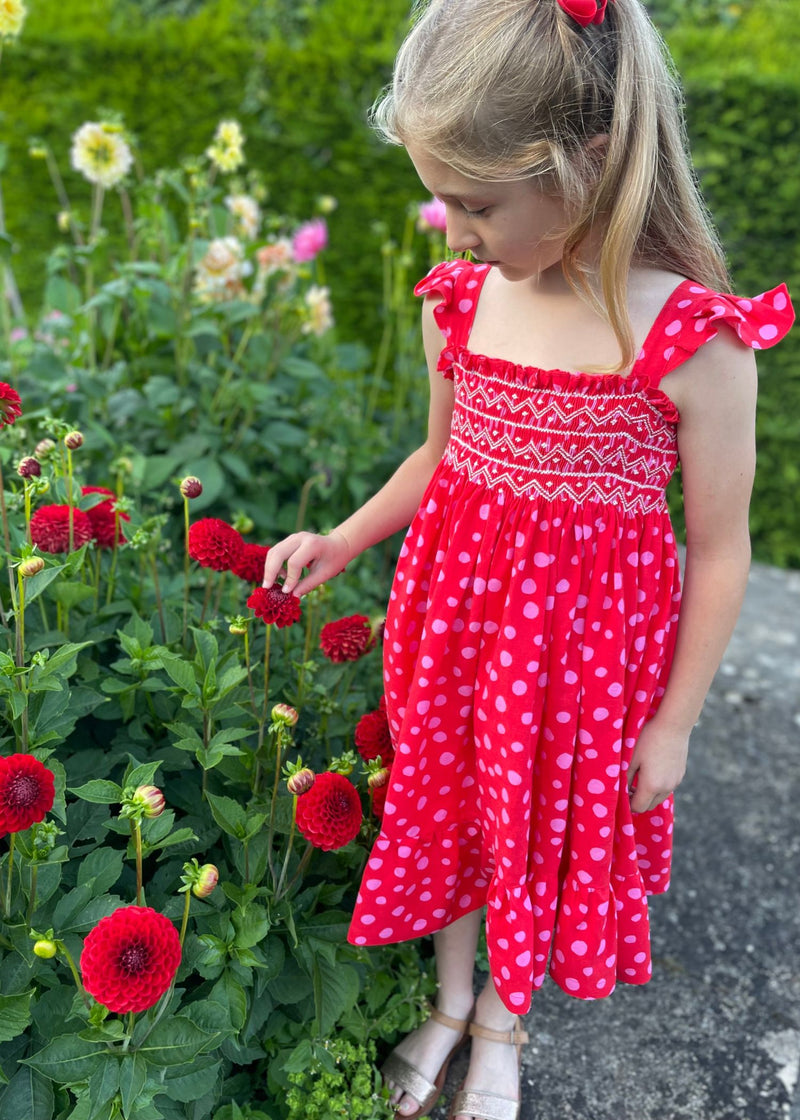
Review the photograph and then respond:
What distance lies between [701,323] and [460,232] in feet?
0.98

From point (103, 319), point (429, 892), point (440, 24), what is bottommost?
point (429, 892)

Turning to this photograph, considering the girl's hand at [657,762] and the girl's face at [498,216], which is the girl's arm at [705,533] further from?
the girl's face at [498,216]

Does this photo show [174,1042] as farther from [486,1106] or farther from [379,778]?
[486,1106]

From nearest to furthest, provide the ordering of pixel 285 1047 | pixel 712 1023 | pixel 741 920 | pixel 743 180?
pixel 285 1047 < pixel 712 1023 < pixel 741 920 < pixel 743 180

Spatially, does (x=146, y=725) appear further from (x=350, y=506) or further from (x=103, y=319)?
(x=103, y=319)

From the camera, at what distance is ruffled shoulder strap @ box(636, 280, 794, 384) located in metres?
1.14

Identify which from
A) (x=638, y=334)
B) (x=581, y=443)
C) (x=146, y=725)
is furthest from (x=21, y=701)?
(x=638, y=334)

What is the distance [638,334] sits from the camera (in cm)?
119

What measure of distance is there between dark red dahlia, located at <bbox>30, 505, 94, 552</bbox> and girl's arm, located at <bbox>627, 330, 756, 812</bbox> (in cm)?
81

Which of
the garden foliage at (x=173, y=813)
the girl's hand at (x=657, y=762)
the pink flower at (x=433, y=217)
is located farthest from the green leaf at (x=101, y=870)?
the pink flower at (x=433, y=217)

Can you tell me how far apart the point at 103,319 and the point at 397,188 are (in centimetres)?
170

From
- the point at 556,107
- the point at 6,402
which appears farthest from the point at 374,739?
the point at 556,107

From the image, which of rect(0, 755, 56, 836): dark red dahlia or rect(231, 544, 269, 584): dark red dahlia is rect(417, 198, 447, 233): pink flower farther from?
rect(0, 755, 56, 836): dark red dahlia

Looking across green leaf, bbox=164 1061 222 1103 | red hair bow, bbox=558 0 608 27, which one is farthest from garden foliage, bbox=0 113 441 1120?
red hair bow, bbox=558 0 608 27
